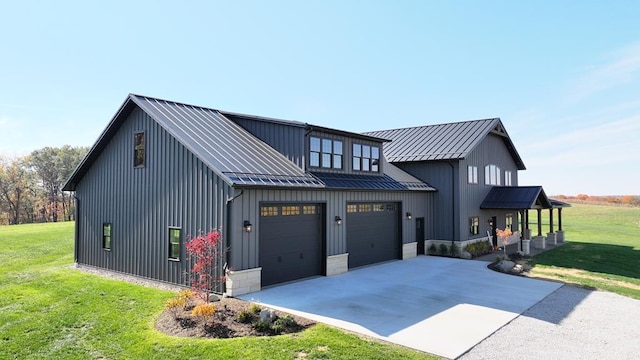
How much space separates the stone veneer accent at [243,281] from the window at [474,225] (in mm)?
14778

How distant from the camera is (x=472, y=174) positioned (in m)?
22.8

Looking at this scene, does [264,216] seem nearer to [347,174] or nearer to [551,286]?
[347,174]

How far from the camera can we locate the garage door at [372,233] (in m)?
16.8

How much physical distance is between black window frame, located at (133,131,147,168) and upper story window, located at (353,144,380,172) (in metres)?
8.91

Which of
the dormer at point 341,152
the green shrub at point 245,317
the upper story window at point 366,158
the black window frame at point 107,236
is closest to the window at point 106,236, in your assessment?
the black window frame at point 107,236

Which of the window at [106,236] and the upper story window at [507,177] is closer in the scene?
the window at [106,236]

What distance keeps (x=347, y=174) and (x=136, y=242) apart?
9076mm

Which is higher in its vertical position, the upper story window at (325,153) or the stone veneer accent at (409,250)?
the upper story window at (325,153)

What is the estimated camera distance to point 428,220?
21.9 metres

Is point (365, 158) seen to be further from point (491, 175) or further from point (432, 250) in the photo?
point (491, 175)

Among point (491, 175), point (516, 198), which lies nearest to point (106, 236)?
point (516, 198)

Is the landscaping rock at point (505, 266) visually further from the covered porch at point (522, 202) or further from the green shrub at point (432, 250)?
the covered porch at point (522, 202)

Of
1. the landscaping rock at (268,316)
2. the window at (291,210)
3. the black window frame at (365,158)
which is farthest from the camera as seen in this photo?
the black window frame at (365,158)

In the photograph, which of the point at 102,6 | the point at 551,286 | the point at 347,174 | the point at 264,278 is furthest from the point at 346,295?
the point at 102,6
